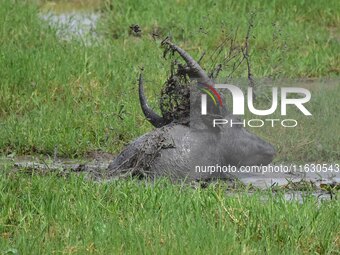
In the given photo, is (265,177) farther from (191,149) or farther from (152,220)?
(152,220)

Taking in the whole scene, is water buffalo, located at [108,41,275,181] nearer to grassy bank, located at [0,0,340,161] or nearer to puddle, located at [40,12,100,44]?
grassy bank, located at [0,0,340,161]

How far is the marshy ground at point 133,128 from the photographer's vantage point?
5.50 metres

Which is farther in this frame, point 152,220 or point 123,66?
point 123,66

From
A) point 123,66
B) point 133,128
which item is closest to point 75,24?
point 123,66

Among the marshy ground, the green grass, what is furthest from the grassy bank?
the green grass

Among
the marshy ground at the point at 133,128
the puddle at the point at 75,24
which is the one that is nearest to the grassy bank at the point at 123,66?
the marshy ground at the point at 133,128

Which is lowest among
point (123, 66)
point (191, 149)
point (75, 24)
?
point (191, 149)

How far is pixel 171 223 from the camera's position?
5.65m

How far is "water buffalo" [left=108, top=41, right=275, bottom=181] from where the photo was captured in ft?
23.3

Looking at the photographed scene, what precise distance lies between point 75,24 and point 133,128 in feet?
14.5

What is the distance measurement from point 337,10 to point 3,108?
5.04 meters

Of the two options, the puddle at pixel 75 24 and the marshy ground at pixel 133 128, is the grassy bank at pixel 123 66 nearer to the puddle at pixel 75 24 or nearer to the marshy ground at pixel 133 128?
the marshy ground at pixel 133 128

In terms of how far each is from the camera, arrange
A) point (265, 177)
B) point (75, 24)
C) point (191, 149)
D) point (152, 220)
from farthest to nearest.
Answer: point (75, 24)
point (265, 177)
point (191, 149)
point (152, 220)

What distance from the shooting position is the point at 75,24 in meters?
12.7
